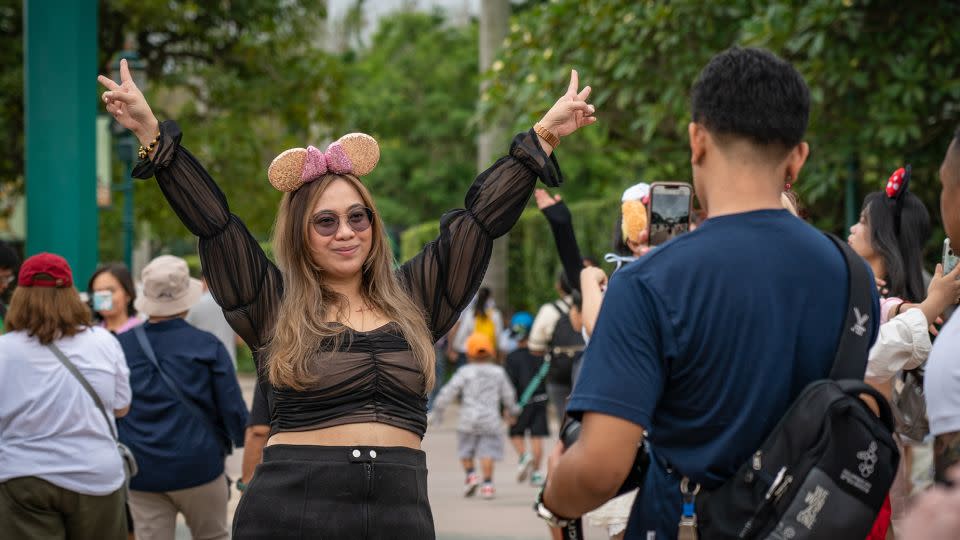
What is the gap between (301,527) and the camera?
405cm

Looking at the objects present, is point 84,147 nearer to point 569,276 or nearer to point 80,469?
point 80,469

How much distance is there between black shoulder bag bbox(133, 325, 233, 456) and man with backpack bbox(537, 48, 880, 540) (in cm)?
472

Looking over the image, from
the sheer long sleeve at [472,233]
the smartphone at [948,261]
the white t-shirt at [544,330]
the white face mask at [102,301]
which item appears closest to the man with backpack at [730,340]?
the sheer long sleeve at [472,233]

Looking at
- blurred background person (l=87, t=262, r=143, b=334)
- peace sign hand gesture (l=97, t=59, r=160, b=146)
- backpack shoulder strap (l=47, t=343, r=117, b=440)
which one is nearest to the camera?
peace sign hand gesture (l=97, t=59, r=160, b=146)

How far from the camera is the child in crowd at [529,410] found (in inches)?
561

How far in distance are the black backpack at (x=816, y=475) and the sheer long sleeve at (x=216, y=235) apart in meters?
1.77

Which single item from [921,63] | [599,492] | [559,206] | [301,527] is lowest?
[301,527]

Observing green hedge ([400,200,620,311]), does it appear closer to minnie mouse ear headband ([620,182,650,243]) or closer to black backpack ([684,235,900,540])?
minnie mouse ear headband ([620,182,650,243])

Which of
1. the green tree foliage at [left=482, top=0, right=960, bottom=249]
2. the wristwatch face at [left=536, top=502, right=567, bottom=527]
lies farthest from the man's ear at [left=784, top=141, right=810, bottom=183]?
the green tree foliage at [left=482, top=0, right=960, bottom=249]

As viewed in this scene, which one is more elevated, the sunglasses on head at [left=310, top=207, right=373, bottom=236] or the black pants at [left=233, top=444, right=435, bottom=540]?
the sunglasses on head at [left=310, top=207, right=373, bottom=236]

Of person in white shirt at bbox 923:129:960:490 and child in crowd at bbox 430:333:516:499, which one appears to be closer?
person in white shirt at bbox 923:129:960:490

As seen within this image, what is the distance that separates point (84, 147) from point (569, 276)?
5.35 m

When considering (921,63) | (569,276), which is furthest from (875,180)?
(569,276)

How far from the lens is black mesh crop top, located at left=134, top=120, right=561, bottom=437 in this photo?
412 cm
